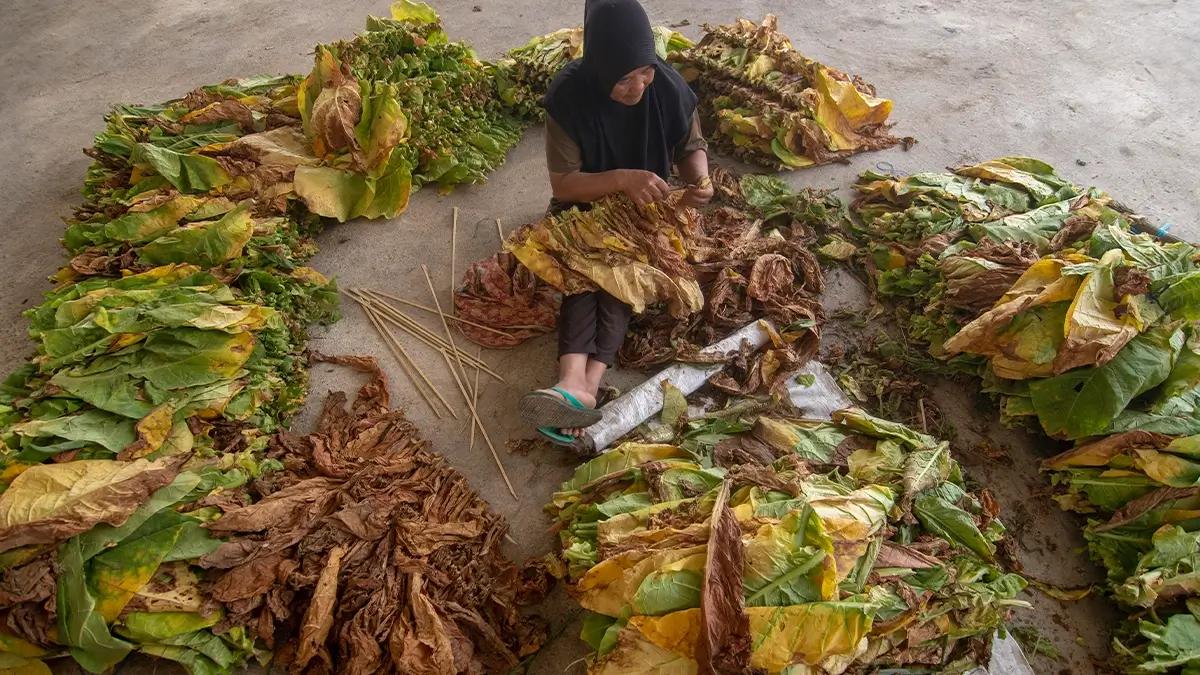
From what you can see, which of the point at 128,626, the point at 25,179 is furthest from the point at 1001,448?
the point at 25,179

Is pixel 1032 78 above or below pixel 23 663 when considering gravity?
above

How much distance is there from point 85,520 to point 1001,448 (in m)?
4.10

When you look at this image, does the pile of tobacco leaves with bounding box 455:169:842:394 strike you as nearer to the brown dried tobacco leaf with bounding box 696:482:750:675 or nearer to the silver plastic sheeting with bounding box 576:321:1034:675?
the silver plastic sheeting with bounding box 576:321:1034:675

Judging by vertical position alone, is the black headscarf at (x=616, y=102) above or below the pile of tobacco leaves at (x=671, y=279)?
above

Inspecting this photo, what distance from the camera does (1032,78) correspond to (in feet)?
18.5

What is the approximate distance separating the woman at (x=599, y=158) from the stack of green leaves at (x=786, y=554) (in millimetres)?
454

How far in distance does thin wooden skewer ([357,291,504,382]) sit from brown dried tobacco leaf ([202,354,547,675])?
0.85m

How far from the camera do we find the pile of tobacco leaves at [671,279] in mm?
3523

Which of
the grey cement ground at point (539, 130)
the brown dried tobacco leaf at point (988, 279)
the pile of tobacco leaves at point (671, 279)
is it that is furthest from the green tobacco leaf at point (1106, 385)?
the pile of tobacco leaves at point (671, 279)

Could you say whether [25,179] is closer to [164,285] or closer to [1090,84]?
[164,285]

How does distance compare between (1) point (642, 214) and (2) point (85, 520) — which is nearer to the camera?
(2) point (85, 520)

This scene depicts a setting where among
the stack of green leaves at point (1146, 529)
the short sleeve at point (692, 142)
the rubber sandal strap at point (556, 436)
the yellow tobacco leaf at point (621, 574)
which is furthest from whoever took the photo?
the short sleeve at point (692, 142)

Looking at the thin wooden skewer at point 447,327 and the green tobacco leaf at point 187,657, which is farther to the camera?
the thin wooden skewer at point 447,327

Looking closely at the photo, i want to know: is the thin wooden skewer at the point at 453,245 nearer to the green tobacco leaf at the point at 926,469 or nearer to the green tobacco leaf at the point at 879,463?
the green tobacco leaf at the point at 879,463
